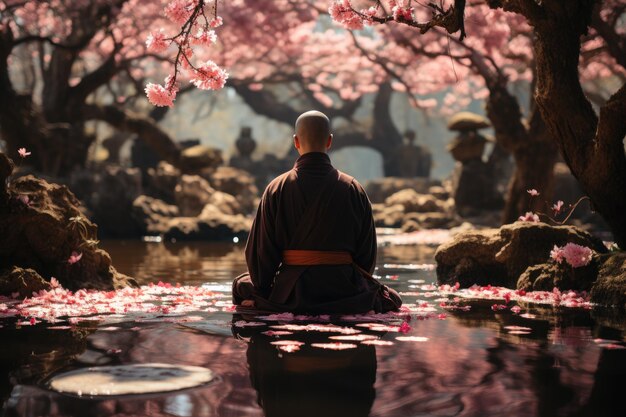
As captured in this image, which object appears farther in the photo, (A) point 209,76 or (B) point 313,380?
(A) point 209,76

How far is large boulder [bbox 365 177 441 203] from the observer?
126ft

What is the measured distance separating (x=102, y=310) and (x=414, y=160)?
35.4 metres

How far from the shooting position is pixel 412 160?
42344 mm

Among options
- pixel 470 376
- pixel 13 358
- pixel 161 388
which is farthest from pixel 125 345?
pixel 470 376

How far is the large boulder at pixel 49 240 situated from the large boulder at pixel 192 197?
669 inches

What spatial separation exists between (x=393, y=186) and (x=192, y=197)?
13.8 m

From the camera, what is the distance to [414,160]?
139 ft

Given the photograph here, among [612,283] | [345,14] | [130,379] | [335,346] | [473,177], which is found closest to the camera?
[130,379]

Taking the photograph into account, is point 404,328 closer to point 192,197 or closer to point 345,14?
point 345,14

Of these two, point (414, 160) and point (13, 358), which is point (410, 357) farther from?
point (414, 160)

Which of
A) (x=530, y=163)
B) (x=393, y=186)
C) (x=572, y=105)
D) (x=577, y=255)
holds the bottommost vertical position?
(x=577, y=255)

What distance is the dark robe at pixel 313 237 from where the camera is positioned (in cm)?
718

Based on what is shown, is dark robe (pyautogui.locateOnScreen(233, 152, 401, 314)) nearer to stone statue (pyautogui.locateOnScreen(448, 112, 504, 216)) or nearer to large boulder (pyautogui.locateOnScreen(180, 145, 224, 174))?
large boulder (pyautogui.locateOnScreen(180, 145, 224, 174))

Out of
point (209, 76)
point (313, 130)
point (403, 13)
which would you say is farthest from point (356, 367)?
point (209, 76)
